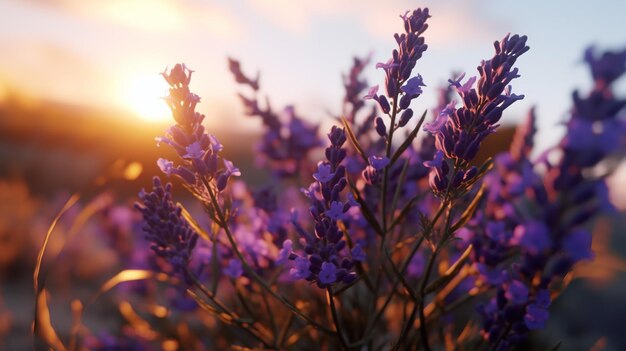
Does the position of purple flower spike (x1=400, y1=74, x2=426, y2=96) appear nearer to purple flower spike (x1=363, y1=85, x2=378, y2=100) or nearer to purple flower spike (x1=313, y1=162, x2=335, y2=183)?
purple flower spike (x1=363, y1=85, x2=378, y2=100)

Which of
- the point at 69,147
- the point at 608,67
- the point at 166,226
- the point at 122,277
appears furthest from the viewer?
the point at 69,147

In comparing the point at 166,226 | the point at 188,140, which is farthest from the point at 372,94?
the point at 166,226

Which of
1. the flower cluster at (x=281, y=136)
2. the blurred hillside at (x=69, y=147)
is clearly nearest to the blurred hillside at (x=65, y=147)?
the blurred hillside at (x=69, y=147)

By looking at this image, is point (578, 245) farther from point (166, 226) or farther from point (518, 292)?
point (166, 226)

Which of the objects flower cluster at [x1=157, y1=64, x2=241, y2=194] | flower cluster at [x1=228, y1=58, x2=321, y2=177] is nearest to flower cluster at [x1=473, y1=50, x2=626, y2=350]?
flower cluster at [x1=157, y1=64, x2=241, y2=194]

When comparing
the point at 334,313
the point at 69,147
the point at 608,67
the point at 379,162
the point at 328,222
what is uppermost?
the point at 69,147

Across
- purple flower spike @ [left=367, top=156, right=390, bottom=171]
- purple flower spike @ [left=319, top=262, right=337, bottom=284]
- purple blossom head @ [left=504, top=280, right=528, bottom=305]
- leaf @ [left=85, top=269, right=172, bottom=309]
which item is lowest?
purple flower spike @ [left=319, top=262, right=337, bottom=284]

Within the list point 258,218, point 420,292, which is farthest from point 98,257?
point 420,292

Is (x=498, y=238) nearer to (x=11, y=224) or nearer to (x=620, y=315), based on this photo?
(x=620, y=315)

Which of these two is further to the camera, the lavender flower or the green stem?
the lavender flower

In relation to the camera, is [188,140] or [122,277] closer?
[188,140]

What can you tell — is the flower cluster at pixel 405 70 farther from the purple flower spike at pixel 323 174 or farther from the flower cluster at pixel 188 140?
the flower cluster at pixel 188 140
